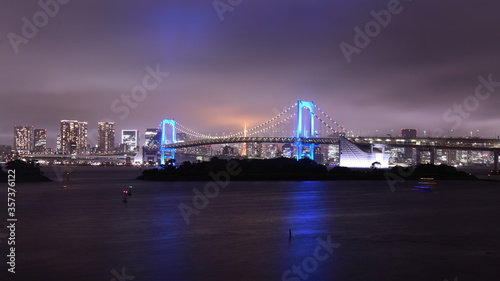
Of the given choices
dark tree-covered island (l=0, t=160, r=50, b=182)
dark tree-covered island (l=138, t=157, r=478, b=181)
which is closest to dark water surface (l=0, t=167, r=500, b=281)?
dark tree-covered island (l=0, t=160, r=50, b=182)

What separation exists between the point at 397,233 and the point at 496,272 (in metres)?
6.39

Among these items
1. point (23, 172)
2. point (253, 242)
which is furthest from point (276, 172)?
point (253, 242)

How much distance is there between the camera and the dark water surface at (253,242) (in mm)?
12484

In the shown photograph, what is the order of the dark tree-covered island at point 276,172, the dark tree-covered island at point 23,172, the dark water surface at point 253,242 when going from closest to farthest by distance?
the dark water surface at point 253,242, the dark tree-covered island at point 23,172, the dark tree-covered island at point 276,172

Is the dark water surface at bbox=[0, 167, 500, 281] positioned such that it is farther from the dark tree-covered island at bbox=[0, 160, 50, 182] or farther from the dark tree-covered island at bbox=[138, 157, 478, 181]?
the dark tree-covered island at bbox=[138, 157, 478, 181]

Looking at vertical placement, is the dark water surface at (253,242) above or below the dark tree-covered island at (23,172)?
below

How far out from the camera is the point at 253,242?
1641 cm

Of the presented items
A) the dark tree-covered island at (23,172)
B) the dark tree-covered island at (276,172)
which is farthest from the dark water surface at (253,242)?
the dark tree-covered island at (276,172)

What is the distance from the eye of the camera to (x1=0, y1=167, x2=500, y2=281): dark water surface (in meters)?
12.5

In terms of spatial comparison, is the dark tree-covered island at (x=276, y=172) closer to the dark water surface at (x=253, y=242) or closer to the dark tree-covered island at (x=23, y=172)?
the dark tree-covered island at (x=23, y=172)

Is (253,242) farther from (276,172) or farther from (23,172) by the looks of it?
(276,172)

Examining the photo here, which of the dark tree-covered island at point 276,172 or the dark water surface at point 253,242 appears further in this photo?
the dark tree-covered island at point 276,172

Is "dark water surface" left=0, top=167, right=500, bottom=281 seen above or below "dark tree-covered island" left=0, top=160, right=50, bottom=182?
below

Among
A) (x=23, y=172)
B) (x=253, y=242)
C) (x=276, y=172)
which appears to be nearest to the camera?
(x=253, y=242)
